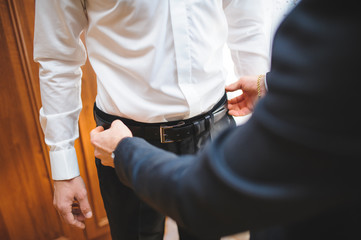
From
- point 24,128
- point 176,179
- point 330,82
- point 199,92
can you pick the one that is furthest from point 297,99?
point 24,128

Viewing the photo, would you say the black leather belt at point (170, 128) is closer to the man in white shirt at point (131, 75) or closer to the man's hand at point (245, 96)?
the man in white shirt at point (131, 75)

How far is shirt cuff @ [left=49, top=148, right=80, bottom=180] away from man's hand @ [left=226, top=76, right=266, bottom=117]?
0.58 meters

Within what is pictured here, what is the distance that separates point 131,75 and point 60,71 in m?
0.22

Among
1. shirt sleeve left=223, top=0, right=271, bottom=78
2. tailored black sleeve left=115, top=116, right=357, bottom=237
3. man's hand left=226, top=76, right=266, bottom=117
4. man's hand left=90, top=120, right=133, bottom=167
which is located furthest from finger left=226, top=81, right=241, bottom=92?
tailored black sleeve left=115, top=116, right=357, bottom=237

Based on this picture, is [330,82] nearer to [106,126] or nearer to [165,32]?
[165,32]

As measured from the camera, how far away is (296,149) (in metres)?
0.25

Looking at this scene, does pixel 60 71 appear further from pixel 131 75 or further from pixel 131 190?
pixel 131 190

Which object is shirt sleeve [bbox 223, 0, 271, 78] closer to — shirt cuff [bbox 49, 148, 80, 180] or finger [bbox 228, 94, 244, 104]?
finger [bbox 228, 94, 244, 104]

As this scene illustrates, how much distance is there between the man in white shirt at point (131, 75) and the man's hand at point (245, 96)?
70 mm

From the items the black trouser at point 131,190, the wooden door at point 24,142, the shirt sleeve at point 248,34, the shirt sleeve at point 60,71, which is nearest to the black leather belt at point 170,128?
the black trouser at point 131,190

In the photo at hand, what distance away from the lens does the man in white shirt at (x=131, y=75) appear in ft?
2.12

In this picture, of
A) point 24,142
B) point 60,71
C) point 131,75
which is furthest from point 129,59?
point 24,142

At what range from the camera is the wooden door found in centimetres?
96

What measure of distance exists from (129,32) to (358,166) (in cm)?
60
